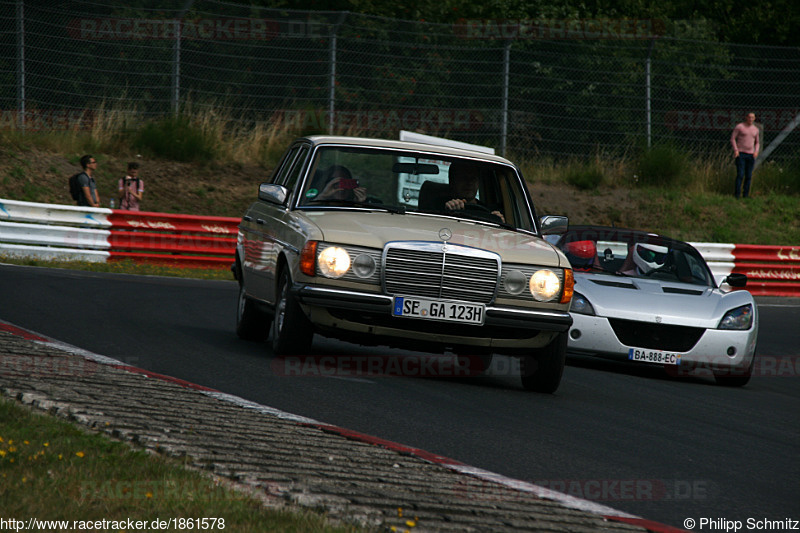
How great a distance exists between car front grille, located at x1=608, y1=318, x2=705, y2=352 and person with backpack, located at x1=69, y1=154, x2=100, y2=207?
42.2 ft

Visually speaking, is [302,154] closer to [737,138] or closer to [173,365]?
[173,365]

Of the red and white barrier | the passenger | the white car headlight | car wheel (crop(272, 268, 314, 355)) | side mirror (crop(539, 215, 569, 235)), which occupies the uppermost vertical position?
the passenger

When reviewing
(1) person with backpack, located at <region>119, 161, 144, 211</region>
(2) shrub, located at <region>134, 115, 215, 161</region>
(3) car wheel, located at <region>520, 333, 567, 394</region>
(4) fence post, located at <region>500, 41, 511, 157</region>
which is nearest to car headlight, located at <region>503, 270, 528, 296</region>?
(3) car wheel, located at <region>520, 333, 567, 394</region>

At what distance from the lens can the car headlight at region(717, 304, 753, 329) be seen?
11.1 meters

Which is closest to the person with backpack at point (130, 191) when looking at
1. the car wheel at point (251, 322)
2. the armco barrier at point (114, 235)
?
the armco barrier at point (114, 235)

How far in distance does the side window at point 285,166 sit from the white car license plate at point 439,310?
2589 millimetres

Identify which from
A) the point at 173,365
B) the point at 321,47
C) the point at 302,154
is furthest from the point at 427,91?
the point at 173,365

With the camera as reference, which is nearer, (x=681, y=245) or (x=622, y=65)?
(x=681, y=245)

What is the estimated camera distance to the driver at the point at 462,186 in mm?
9719

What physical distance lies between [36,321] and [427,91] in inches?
665

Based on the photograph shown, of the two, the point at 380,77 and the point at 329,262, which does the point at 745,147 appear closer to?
the point at 380,77

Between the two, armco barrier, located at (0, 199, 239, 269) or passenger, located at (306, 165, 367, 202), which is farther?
armco barrier, located at (0, 199, 239, 269)

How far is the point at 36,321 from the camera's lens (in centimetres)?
1073

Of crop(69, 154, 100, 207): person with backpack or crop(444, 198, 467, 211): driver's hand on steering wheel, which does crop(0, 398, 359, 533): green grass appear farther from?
crop(69, 154, 100, 207): person with backpack
